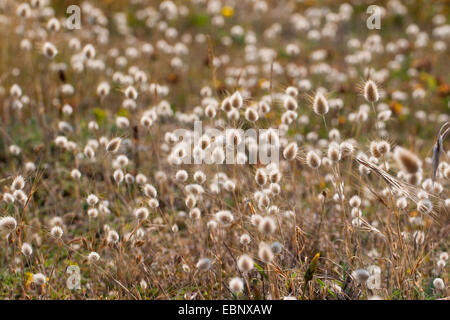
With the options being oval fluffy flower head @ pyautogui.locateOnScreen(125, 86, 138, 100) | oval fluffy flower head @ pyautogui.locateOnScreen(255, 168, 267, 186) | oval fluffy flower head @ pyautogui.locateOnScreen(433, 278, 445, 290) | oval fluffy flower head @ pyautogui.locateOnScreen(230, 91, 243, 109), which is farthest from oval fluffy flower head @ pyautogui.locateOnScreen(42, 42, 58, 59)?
oval fluffy flower head @ pyautogui.locateOnScreen(433, 278, 445, 290)

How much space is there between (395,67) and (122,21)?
12.9 feet

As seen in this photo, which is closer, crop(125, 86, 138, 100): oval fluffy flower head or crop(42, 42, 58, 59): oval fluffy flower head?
crop(125, 86, 138, 100): oval fluffy flower head

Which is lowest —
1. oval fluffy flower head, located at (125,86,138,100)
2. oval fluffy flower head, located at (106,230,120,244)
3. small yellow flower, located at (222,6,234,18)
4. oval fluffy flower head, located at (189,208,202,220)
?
oval fluffy flower head, located at (106,230,120,244)

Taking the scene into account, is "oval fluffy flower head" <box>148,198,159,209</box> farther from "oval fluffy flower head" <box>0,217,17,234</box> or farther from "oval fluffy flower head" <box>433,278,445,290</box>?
"oval fluffy flower head" <box>433,278,445,290</box>

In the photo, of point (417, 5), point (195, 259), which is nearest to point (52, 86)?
point (195, 259)

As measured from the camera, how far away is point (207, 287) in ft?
7.59

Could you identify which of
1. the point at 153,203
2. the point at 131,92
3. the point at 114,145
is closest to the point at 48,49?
the point at 131,92

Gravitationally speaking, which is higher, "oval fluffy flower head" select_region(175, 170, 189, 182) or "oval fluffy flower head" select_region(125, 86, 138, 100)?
"oval fluffy flower head" select_region(125, 86, 138, 100)

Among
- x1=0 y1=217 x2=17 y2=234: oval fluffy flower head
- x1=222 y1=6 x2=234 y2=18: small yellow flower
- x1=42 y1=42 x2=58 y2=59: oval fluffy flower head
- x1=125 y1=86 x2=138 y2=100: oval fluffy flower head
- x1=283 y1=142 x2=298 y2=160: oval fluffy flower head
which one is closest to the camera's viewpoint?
x1=0 y1=217 x2=17 y2=234: oval fluffy flower head

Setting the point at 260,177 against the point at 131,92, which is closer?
the point at 260,177

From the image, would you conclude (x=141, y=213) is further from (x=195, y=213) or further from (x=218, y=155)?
(x=218, y=155)

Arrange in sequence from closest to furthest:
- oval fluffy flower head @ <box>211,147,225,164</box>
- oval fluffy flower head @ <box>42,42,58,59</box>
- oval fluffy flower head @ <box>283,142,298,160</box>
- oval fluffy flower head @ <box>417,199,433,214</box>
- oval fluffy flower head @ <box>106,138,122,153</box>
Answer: oval fluffy flower head @ <box>417,199,433,214</box> < oval fluffy flower head @ <box>283,142,298,160</box> < oval fluffy flower head @ <box>211,147,225,164</box> < oval fluffy flower head @ <box>106,138,122,153</box> < oval fluffy flower head @ <box>42,42,58,59</box>

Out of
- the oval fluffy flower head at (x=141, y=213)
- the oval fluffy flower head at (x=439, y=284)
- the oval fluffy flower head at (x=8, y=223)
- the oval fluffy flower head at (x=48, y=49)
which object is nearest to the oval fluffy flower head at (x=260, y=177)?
the oval fluffy flower head at (x=141, y=213)

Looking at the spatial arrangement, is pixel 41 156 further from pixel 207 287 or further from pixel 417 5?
pixel 417 5
